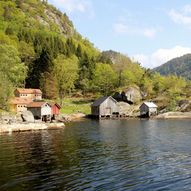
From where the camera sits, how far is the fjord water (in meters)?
30.0

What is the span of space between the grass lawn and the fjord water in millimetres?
71091

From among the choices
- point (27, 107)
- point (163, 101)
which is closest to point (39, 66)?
point (27, 107)

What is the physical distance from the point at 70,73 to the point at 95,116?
24004 mm

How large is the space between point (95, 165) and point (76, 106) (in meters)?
103

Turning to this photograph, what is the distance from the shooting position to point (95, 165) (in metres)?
38.4

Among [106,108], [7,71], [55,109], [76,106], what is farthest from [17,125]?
[76,106]

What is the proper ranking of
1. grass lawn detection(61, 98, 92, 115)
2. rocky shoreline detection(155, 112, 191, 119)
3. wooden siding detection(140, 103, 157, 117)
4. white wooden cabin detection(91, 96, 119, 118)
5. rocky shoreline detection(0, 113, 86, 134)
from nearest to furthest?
rocky shoreline detection(0, 113, 86, 134), rocky shoreline detection(155, 112, 191, 119), grass lawn detection(61, 98, 92, 115), white wooden cabin detection(91, 96, 119, 118), wooden siding detection(140, 103, 157, 117)

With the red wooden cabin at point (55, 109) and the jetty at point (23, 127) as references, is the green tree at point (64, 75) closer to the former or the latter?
the red wooden cabin at point (55, 109)

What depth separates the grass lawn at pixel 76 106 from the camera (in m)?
131

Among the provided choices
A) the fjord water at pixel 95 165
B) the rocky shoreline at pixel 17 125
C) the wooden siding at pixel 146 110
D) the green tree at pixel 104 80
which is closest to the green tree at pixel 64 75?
the green tree at pixel 104 80

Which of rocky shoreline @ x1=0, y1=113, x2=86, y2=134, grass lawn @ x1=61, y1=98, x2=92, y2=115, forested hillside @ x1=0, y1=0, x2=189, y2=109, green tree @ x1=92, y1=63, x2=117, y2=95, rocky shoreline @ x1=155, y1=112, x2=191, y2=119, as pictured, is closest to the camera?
rocky shoreline @ x1=0, y1=113, x2=86, y2=134

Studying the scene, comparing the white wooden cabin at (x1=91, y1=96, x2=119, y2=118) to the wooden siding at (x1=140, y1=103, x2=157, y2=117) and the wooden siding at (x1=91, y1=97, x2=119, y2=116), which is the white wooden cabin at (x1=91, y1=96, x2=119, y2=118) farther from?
the wooden siding at (x1=140, y1=103, x2=157, y2=117)

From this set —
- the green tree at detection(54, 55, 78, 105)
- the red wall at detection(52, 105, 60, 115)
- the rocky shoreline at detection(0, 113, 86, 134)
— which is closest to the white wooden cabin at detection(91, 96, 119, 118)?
the green tree at detection(54, 55, 78, 105)

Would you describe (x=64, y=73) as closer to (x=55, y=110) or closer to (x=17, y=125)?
(x=55, y=110)
